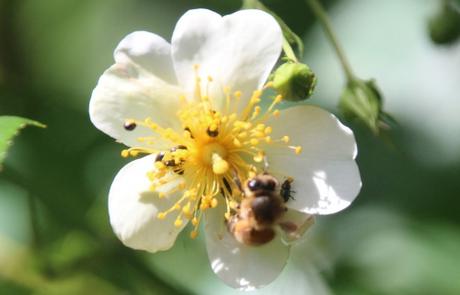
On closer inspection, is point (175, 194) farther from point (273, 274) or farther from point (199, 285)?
point (199, 285)

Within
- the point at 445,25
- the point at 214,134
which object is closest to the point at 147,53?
the point at 214,134

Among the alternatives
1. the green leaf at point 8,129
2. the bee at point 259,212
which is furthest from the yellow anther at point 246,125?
the green leaf at point 8,129

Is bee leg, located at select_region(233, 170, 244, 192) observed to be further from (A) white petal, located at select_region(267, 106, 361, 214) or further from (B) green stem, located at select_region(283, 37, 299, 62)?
(B) green stem, located at select_region(283, 37, 299, 62)

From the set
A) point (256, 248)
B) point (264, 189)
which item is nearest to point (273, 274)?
point (256, 248)

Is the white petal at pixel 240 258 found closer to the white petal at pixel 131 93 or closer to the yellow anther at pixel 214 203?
the yellow anther at pixel 214 203

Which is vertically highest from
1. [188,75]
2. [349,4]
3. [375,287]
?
[188,75]

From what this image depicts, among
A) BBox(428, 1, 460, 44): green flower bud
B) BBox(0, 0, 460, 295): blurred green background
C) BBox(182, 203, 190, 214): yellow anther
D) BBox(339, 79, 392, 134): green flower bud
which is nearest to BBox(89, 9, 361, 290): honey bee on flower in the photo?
BBox(182, 203, 190, 214): yellow anther
